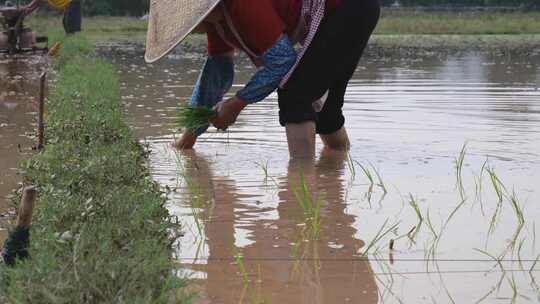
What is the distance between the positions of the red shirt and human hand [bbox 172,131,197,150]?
3.61 ft

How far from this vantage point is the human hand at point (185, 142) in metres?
6.23

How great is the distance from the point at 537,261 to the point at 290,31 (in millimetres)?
2227

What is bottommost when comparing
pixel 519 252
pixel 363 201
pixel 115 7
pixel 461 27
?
pixel 115 7

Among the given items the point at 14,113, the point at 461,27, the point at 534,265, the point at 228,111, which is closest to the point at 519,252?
the point at 534,265

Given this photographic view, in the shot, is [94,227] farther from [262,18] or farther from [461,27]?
[461,27]

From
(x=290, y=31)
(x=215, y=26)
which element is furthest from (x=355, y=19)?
(x=215, y=26)

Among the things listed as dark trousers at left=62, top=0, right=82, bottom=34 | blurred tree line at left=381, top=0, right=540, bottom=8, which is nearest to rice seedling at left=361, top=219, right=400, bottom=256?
dark trousers at left=62, top=0, right=82, bottom=34

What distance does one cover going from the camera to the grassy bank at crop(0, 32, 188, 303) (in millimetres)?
2605

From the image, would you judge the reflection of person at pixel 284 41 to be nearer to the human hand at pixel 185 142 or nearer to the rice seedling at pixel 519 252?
the human hand at pixel 185 142

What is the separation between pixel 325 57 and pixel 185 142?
1150mm

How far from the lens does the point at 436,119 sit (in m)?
7.72

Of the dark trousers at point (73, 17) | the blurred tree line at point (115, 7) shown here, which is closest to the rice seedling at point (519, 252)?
the dark trousers at point (73, 17)

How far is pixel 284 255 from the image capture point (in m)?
3.67

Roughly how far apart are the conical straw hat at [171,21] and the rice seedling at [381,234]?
143 centimetres
